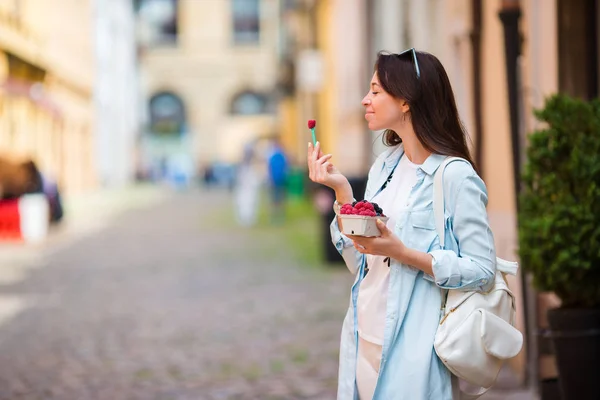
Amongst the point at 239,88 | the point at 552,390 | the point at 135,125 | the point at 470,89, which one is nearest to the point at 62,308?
the point at 470,89

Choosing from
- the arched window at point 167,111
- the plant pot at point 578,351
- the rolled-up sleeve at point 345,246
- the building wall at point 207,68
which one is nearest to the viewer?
the rolled-up sleeve at point 345,246

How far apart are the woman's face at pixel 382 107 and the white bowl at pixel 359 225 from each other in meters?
0.32

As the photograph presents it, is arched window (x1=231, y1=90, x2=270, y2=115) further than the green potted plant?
Yes

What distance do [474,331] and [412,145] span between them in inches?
22.1

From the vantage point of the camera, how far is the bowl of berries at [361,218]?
2.89m

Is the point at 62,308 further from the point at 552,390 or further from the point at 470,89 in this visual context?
the point at 552,390

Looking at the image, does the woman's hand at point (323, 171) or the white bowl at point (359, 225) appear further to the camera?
the woman's hand at point (323, 171)

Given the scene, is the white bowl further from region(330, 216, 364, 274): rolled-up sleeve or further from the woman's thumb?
region(330, 216, 364, 274): rolled-up sleeve

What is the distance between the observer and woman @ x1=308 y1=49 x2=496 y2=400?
300cm

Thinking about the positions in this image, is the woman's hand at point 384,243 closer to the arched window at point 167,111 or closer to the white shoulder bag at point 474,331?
the white shoulder bag at point 474,331

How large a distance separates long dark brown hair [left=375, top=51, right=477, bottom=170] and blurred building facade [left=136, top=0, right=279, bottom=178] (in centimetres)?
6354

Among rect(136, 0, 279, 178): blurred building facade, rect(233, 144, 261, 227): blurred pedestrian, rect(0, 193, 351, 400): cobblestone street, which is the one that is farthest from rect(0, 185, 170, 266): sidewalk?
rect(136, 0, 279, 178): blurred building facade

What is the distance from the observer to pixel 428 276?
307 cm

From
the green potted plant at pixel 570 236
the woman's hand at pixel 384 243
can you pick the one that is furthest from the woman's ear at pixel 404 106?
the green potted plant at pixel 570 236
